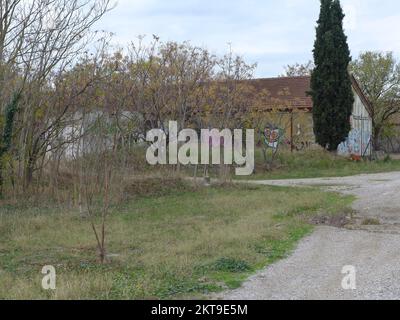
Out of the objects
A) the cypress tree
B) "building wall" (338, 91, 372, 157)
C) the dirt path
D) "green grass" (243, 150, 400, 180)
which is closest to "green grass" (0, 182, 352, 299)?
the dirt path

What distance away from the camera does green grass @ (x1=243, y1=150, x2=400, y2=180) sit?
25.0 m

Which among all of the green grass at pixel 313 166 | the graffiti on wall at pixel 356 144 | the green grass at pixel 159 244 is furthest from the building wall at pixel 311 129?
the green grass at pixel 159 244

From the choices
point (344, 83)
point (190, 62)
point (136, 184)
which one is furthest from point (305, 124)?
point (136, 184)

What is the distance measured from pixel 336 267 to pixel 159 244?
3.35 m

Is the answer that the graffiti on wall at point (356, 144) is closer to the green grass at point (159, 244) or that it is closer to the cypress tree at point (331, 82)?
the cypress tree at point (331, 82)

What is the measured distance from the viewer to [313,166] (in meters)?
27.7

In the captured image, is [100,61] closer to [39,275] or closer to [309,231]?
[309,231]

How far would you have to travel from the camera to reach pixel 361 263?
7641 millimetres

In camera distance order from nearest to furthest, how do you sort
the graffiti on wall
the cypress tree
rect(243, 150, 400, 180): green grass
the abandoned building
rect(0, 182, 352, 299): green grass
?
rect(0, 182, 352, 299): green grass < rect(243, 150, 400, 180): green grass < the abandoned building < the cypress tree < the graffiti on wall

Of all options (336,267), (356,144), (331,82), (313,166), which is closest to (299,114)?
(331,82)

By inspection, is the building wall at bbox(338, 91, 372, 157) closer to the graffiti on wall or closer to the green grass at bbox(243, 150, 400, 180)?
the graffiti on wall

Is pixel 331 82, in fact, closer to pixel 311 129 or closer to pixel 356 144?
pixel 311 129

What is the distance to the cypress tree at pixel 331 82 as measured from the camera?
2966 cm

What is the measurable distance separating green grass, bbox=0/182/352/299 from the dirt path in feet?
1.11
